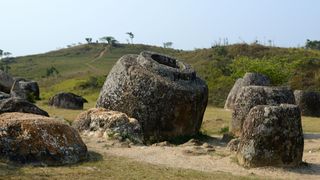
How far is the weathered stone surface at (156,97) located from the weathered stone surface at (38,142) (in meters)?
5.25

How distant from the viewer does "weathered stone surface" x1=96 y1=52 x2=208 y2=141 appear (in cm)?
1844

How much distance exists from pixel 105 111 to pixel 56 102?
14.4 metres

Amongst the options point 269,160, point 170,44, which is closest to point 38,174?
point 269,160

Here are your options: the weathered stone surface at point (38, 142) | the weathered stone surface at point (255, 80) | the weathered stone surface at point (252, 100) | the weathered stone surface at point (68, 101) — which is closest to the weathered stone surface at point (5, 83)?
the weathered stone surface at point (68, 101)

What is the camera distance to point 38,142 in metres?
12.6

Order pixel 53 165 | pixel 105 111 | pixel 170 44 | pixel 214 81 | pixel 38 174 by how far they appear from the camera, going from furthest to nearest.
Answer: pixel 170 44 → pixel 214 81 → pixel 105 111 → pixel 53 165 → pixel 38 174

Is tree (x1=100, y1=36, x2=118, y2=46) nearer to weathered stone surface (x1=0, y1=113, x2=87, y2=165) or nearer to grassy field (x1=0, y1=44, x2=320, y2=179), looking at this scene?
grassy field (x1=0, y1=44, x2=320, y2=179)

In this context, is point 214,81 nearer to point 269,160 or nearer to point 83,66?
point 269,160

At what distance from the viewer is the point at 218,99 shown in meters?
41.7

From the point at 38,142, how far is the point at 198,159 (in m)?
4.23

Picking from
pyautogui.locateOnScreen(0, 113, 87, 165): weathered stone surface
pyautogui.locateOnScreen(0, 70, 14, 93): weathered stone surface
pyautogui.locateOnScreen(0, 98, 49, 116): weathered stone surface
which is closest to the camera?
pyautogui.locateOnScreen(0, 113, 87, 165): weathered stone surface

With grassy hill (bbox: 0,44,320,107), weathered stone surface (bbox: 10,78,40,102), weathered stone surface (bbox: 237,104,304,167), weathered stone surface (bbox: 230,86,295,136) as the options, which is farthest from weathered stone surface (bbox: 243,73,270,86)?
weathered stone surface (bbox: 237,104,304,167)

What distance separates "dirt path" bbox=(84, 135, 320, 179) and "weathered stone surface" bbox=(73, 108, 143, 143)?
56cm

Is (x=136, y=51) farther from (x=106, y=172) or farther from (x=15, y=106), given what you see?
(x=106, y=172)
